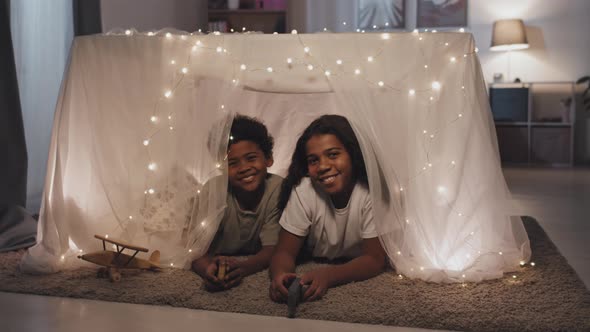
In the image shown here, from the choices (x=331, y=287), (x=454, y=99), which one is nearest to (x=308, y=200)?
(x=331, y=287)

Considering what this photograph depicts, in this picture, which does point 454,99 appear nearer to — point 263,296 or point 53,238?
point 263,296

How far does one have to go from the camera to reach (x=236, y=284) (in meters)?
1.88

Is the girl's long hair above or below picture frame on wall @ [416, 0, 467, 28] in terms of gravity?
below

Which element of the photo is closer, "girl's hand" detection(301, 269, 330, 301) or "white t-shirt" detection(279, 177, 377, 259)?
"girl's hand" detection(301, 269, 330, 301)

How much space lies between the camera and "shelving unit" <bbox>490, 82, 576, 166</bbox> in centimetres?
594

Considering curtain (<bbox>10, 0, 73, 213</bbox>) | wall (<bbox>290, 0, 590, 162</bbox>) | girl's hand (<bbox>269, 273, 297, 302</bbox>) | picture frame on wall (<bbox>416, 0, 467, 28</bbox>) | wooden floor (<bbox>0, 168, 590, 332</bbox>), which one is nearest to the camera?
wooden floor (<bbox>0, 168, 590, 332</bbox>)

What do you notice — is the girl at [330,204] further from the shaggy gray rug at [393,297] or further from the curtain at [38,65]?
the curtain at [38,65]

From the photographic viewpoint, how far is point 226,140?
2.08 m

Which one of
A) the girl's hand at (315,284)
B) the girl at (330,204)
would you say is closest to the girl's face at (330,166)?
the girl at (330,204)

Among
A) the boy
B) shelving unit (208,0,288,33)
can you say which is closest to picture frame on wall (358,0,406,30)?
shelving unit (208,0,288,33)

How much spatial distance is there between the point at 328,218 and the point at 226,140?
400 millimetres

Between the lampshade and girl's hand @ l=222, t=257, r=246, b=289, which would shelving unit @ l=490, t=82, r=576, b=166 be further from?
girl's hand @ l=222, t=257, r=246, b=289

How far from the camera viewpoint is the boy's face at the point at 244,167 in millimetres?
2162

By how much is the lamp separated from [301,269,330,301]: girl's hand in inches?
187
